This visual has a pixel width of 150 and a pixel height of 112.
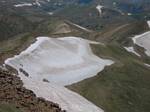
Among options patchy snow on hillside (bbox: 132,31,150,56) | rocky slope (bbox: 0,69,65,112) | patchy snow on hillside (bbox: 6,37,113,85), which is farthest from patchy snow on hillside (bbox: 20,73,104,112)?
patchy snow on hillside (bbox: 132,31,150,56)

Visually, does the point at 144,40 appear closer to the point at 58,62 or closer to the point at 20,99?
the point at 58,62

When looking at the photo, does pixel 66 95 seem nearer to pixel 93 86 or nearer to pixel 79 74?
pixel 93 86

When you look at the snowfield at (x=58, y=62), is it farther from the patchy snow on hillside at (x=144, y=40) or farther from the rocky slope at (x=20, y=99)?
the patchy snow on hillside at (x=144, y=40)

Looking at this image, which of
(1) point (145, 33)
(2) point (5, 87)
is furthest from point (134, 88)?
(1) point (145, 33)

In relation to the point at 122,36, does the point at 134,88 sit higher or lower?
higher

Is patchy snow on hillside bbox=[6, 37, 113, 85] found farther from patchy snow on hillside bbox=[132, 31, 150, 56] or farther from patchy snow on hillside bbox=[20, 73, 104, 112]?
patchy snow on hillside bbox=[132, 31, 150, 56]

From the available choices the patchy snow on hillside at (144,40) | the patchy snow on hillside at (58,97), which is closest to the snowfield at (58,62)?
the patchy snow on hillside at (58,97)
